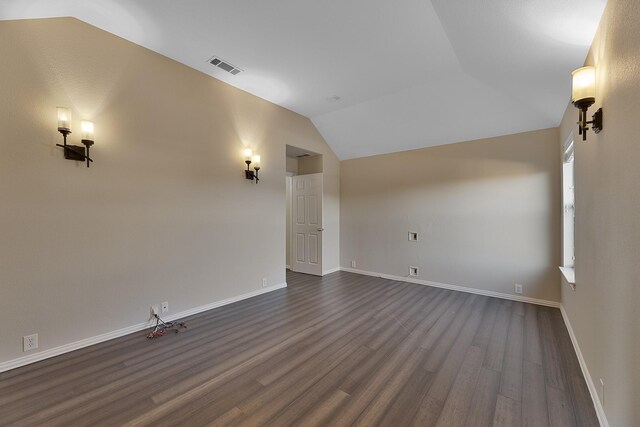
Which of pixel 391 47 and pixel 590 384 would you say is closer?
pixel 590 384

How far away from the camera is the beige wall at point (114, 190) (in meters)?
2.20

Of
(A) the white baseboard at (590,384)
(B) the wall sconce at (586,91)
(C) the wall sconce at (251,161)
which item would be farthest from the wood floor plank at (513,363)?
(C) the wall sconce at (251,161)

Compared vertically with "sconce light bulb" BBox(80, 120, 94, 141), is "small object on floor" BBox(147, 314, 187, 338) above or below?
below

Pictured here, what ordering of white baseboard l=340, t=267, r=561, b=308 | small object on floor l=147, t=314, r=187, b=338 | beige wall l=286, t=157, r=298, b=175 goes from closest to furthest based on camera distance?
small object on floor l=147, t=314, r=187, b=338 < white baseboard l=340, t=267, r=561, b=308 < beige wall l=286, t=157, r=298, b=175

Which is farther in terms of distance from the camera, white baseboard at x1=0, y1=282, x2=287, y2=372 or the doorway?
the doorway

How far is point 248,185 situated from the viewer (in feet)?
13.1

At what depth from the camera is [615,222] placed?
1392 millimetres

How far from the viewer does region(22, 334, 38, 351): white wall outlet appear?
7.21 feet

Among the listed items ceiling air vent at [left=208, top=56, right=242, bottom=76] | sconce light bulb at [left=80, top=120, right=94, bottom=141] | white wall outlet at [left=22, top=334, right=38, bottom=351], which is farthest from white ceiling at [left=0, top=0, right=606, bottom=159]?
white wall outlet at [left=22, top=334, right=38, bottom=351]

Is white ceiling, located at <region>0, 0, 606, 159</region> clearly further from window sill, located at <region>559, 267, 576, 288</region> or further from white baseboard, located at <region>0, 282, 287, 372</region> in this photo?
white baseboard, located at <region>0, 282, 287, 372</region>

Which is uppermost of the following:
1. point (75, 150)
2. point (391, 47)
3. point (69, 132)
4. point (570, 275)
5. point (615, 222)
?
point (391, 47)

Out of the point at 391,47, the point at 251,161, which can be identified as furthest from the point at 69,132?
the point at 391,47

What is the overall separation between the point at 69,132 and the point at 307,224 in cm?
397

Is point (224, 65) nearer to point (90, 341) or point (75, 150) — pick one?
A: point (75, 150)
